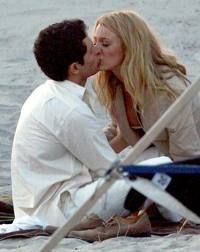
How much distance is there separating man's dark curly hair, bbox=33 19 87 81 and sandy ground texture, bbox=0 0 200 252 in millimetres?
1248

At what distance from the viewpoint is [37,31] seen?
938cm

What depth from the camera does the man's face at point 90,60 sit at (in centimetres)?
543

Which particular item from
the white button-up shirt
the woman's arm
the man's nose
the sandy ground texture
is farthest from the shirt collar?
the sandy ground texture

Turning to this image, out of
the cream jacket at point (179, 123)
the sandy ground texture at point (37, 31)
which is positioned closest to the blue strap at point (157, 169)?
the cream jacket at point (179, 123)

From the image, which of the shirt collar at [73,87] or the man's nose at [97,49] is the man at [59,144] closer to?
the shirt collar at [73,87]

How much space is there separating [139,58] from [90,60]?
24 cm

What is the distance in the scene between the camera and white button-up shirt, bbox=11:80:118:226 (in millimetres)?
5203

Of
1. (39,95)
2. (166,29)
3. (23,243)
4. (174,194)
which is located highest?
(174,194)

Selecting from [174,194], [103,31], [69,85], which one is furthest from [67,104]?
[174,194]

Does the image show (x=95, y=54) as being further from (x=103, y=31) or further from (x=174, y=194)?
(x=174, y=194)

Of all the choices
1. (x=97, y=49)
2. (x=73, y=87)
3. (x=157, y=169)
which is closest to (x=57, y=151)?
(x=73, y=87)

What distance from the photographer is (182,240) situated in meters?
4.93

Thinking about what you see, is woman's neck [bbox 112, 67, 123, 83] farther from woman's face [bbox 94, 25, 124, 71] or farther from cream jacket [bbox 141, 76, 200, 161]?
cream jacket [bbox 141, 76, 200, 161]

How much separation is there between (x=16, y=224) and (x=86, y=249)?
1.72ft
